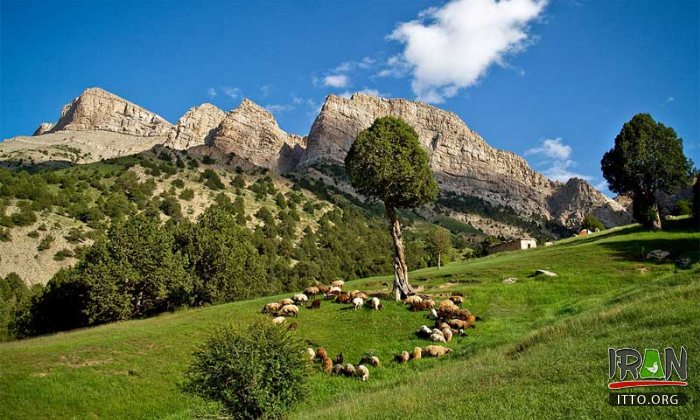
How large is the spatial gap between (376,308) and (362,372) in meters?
10.00

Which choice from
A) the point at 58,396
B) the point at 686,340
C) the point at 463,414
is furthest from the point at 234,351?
the point at 686,340

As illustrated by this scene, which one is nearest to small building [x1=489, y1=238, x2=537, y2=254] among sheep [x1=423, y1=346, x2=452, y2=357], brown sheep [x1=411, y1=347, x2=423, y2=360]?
sheep [x1=423, y1=346, x2=452, y2=357]

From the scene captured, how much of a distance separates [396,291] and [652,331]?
21464 millimetres

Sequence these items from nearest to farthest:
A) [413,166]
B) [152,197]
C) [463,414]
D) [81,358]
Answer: [463,414]
[81,358]
[413,166]
[152,197]

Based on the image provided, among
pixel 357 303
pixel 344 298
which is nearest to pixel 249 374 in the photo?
pixel 357 303

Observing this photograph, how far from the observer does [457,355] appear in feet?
76.2

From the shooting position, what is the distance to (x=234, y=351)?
16.3 meters

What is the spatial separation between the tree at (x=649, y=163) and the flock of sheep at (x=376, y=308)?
40.7m

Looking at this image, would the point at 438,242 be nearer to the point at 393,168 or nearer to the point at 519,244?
the point at 519,244

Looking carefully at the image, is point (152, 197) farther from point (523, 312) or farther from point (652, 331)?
point (652, 331)

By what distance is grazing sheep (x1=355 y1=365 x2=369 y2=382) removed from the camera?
22.0 meters

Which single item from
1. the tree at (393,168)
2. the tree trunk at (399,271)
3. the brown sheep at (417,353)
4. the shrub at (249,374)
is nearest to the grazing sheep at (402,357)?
the brown sheep at (417,353)

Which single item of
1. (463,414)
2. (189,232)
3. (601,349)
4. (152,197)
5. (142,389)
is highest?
(152,197)

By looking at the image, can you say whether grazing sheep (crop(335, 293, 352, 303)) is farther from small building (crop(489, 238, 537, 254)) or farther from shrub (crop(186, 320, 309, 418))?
small building (crop(489, 238, 537, 254))
